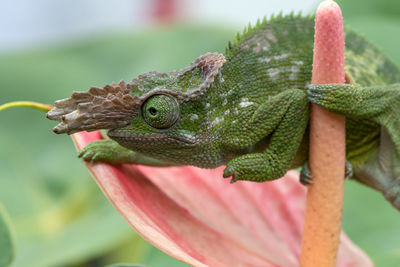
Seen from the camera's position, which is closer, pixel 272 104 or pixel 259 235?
pixel 272 104

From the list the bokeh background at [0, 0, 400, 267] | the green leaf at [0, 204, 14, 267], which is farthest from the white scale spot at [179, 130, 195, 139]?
the bokeh background at [0, 0, 400, 267]

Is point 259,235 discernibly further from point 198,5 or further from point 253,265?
point 198,5

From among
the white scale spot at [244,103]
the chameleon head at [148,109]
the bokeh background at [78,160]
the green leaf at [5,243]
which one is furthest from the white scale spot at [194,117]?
the bokeh background at [78,160]

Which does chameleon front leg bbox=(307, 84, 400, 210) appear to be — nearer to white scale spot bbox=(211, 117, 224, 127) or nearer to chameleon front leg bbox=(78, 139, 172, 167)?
white scale spot bbox=(211, 117, 224, 127)

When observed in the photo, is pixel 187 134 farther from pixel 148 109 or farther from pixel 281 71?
pixel 281 71

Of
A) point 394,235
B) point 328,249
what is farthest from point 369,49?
point 394,235
